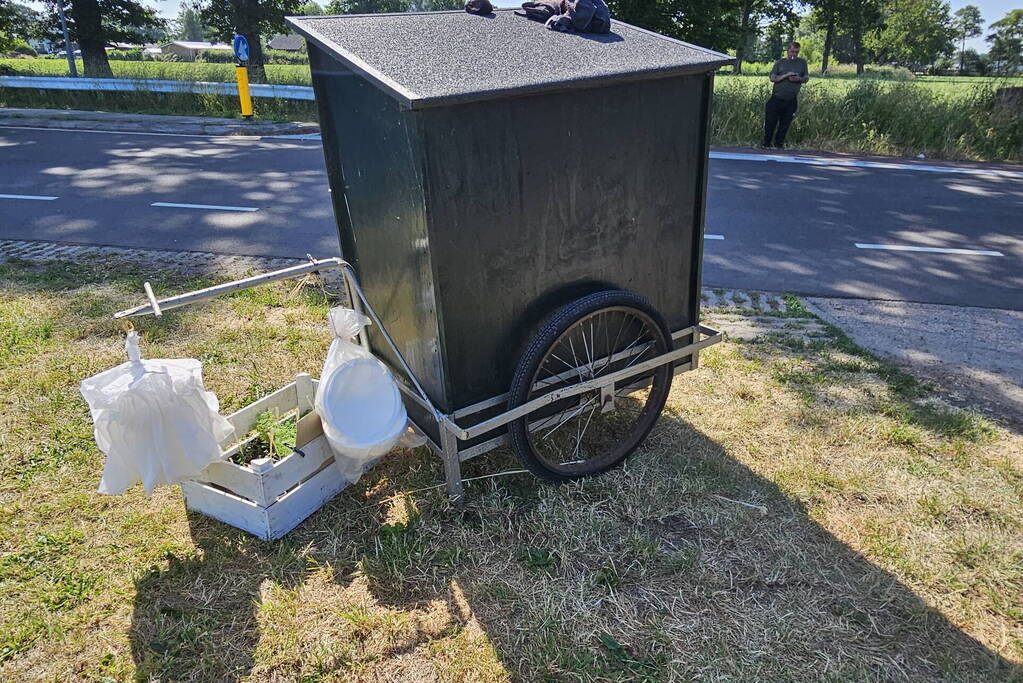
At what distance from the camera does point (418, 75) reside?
96.7 inches

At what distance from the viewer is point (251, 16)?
24.5 metres

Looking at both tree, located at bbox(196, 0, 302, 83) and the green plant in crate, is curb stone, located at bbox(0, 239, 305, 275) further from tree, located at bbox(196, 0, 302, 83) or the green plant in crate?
tree, located at bbox(196, 0, 302, 83)

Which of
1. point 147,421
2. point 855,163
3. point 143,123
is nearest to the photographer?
point 147,421

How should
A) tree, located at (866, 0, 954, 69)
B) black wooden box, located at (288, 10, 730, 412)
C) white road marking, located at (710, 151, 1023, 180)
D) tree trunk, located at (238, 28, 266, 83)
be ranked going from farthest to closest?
tree, located at (866, 0, 954, 69) → tree trunk, located at (238, 28, 266, 83) → white road marking, located at (710, 151, 1023, 180) → black wooden box, located at (288, 10, 730, 412)

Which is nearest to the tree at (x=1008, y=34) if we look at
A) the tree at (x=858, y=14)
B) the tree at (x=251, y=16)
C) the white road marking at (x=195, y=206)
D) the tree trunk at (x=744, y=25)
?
the tree at (x=858, y=14)

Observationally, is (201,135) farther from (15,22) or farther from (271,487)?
(15,22)

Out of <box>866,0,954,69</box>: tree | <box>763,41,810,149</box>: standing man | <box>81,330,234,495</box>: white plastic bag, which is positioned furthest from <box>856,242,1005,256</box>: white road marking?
<box>866,0,954,69</box>: tree

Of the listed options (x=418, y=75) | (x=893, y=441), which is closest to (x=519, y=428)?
(x=418, y=75)

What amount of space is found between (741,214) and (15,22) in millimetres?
27873

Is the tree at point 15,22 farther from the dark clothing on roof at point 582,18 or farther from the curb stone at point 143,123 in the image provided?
the dark clothing on roof at point 582,18

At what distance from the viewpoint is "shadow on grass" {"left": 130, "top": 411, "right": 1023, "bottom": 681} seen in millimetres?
2334

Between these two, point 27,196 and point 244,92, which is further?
point 244,92

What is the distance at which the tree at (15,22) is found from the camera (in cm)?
2372

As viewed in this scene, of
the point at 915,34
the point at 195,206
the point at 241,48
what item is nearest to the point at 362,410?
the point at 195,206
